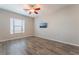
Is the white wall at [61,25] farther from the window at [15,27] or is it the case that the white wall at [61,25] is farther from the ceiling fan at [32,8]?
the window at [15,27]

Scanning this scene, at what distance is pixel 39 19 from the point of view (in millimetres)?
3746

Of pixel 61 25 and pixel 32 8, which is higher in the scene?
pixel 32 8

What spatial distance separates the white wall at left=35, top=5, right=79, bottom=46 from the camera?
3413 mm

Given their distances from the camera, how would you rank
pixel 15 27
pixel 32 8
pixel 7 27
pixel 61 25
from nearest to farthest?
pixel 15 27
pixel 7 27
pixel 32 8
pixel 61 25

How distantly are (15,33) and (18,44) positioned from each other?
452 mm

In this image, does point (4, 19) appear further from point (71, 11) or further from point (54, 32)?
point (71, 11)

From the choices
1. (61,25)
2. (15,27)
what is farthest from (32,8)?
(61,25)

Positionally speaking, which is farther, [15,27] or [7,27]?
[7,27]

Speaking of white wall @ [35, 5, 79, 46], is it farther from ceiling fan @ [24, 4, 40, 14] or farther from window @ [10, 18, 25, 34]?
window @ [10, 18, 25, 34]

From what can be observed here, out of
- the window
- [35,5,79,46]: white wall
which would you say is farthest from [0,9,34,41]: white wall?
[35,5,79,46]: white wall

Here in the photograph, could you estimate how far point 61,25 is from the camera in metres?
3.80

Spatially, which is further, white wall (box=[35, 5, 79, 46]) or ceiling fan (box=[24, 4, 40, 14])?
white wall (box=[35, 5, 79, 46])

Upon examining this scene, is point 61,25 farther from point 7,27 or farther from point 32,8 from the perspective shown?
point 7,27

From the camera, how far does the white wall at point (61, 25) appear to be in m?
3.41
